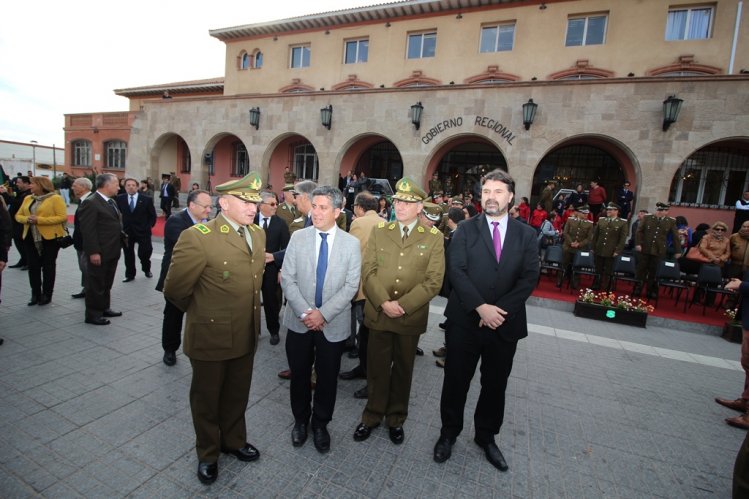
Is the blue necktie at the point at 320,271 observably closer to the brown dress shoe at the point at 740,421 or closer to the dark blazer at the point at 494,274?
the dark blazer at the point at 494,274

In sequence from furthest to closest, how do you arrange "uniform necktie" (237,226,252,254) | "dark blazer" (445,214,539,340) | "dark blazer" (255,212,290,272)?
"dark blazer" (255,212,290,272) < "dark blazer" (445,214,539,340) < "uniform necktie" (237,226,252,254)

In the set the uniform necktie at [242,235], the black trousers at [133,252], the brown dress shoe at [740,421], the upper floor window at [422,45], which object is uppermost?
the upper floor window at [422,45]

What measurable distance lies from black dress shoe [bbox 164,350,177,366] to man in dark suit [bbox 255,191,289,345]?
123 centimetres

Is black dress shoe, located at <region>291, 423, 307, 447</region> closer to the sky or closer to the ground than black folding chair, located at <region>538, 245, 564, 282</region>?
closer to the ground

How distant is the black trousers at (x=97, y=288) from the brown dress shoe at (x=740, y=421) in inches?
313

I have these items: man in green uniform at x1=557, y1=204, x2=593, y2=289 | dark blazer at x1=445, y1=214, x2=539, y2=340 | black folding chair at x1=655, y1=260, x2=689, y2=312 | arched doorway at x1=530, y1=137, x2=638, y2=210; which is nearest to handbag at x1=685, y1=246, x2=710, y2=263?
black folding chair at x1=655, y1=260, x2=689, y2=312

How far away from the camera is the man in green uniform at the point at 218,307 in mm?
2422

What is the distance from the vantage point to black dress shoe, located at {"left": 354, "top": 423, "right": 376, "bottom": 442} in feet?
10.2

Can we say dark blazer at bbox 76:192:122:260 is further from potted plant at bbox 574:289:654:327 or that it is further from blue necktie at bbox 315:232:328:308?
potted plant at bbox 574:289:654:327

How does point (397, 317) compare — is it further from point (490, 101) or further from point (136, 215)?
point (490, 101)

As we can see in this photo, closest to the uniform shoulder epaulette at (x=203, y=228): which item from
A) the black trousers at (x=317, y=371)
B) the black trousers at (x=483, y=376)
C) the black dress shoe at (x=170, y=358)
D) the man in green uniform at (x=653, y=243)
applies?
the black trousers at (x=317, y=371)

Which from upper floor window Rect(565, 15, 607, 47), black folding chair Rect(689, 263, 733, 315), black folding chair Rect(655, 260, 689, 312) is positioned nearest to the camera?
black folding chair Rect(689, 263, 733, 315)

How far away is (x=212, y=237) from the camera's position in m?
2.49

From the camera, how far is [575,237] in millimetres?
9578
